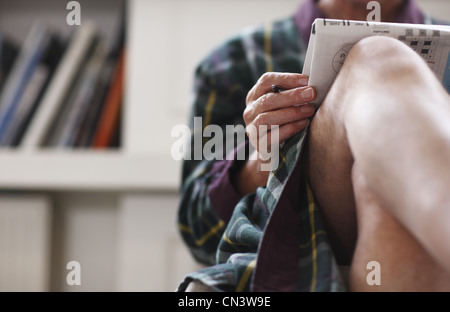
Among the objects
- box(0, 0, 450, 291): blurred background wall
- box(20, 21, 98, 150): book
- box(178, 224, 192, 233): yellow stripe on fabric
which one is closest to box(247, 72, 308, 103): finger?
box(178, 224, 192, 233): yellow stripe on fabric

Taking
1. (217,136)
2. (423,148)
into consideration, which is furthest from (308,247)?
(217,136)

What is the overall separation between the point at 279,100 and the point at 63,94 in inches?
30.4

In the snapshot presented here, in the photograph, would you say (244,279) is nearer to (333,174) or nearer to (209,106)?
(333,174)

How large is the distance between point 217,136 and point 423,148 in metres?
0.54

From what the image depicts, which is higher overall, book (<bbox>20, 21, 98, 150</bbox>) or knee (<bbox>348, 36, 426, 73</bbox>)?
book (<bbox>20, 21, 98, 150</bbox>)

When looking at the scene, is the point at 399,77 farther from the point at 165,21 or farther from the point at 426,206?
the point at 165,21

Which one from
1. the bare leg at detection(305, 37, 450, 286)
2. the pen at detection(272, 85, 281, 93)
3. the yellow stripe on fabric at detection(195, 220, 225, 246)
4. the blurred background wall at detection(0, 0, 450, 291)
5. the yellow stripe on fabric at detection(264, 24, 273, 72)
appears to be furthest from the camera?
the blurred background wall at detection(0, 0, 450, 291)

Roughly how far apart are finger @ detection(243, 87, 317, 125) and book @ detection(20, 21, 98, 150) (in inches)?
27.2

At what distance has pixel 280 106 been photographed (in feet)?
1.74

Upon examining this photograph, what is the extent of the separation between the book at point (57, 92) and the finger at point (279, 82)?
0.71 meters

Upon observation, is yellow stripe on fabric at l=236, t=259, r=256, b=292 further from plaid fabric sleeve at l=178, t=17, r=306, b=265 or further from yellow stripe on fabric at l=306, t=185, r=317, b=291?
plaid fabric sleeve at l=178, t=17, r=306, b=265

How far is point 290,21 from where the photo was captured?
34.5 inches

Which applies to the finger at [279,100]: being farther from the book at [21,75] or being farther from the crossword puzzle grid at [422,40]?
the book at [21,75]

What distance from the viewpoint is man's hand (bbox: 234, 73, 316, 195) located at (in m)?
0.50
